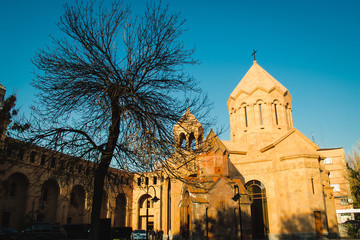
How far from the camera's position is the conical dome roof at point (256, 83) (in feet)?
89.8

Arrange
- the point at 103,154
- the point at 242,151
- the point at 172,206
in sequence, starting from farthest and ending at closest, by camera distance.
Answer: the point at 172,206 → the point at 242,151 → the point at 103,154

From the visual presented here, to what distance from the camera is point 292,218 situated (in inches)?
824

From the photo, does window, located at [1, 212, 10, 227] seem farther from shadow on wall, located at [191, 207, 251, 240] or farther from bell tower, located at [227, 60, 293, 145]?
bell tower, located at [227, 60, 293, 145]

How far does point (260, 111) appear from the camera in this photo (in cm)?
2708

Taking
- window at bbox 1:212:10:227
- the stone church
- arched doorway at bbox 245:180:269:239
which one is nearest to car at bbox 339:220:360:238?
the stone church

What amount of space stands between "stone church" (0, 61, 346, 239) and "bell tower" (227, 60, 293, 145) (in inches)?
3.5

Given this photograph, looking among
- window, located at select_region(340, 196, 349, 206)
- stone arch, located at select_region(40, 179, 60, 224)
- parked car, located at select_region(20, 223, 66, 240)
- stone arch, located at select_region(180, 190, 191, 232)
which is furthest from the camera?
window, located at select_region(340, 196, 349, 206)

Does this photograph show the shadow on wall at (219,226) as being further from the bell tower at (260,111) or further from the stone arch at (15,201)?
the stone arch at (15,201)

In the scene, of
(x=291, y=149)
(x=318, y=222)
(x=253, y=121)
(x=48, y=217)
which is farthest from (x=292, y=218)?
(x=48, y=217)

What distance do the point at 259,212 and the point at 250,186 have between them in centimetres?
220

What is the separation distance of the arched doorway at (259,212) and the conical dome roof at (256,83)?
9089 mm

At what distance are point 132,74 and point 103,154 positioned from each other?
2.85 m

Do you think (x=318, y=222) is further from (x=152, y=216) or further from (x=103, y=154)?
(x=152, y=216)

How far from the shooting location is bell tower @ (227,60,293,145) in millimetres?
26194
